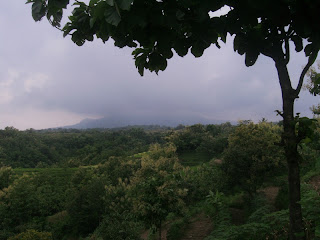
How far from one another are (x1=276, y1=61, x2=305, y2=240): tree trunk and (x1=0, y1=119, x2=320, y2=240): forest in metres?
0.10

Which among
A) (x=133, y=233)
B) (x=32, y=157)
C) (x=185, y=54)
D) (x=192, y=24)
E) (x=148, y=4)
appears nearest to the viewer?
(x=148, y=4)

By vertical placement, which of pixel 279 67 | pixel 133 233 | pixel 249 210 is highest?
pixel 279 67

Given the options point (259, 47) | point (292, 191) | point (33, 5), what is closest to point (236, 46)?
point (259, 47)

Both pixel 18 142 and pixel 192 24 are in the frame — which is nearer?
pixel 192 24

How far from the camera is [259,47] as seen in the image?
1.63 meters

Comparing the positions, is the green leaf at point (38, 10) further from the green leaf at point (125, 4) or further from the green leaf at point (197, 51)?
the green leaf at point (197, 51)

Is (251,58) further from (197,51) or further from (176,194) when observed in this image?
(176,194)

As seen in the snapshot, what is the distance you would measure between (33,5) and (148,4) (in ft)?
2.15

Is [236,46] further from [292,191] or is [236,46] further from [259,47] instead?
[292,191]

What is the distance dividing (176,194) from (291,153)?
7128 mm

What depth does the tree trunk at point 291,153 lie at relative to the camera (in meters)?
1.68

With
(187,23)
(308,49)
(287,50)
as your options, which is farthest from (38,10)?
(308,49)

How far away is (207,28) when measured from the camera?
1.45m

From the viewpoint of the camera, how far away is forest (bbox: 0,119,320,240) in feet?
20.4
